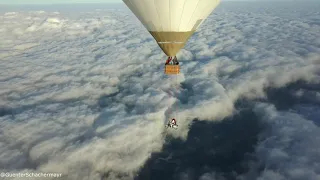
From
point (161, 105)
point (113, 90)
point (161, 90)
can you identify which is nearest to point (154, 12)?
point (161, 105)

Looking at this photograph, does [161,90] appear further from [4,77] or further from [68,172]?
[4,77]

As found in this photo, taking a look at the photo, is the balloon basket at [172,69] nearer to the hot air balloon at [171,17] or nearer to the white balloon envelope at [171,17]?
the hot air balloon at [171,17]

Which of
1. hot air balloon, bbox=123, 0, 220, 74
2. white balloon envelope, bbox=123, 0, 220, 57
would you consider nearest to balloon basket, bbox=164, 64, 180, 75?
hot air balloon, bbox=123, 0, 220, 74

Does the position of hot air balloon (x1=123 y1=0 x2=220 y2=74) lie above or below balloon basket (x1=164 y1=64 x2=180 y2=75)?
above

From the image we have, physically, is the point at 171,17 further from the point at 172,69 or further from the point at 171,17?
the point at 172,69

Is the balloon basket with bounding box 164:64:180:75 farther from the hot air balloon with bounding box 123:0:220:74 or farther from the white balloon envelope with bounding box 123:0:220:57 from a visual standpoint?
the white balloon envelope with bounding box 123:0:220:57

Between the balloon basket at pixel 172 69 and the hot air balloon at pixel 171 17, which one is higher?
the hot air balloon at pixel 171 17

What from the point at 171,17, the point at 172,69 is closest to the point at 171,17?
the point at 171,17

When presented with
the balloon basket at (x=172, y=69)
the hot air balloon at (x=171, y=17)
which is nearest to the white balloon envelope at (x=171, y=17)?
the hot air balloon at (x=171, y=17)

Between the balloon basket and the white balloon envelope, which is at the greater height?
the white balloon envelope

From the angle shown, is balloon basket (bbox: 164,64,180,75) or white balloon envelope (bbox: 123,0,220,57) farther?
balloon basket (bbox: 164,64,180,75)
